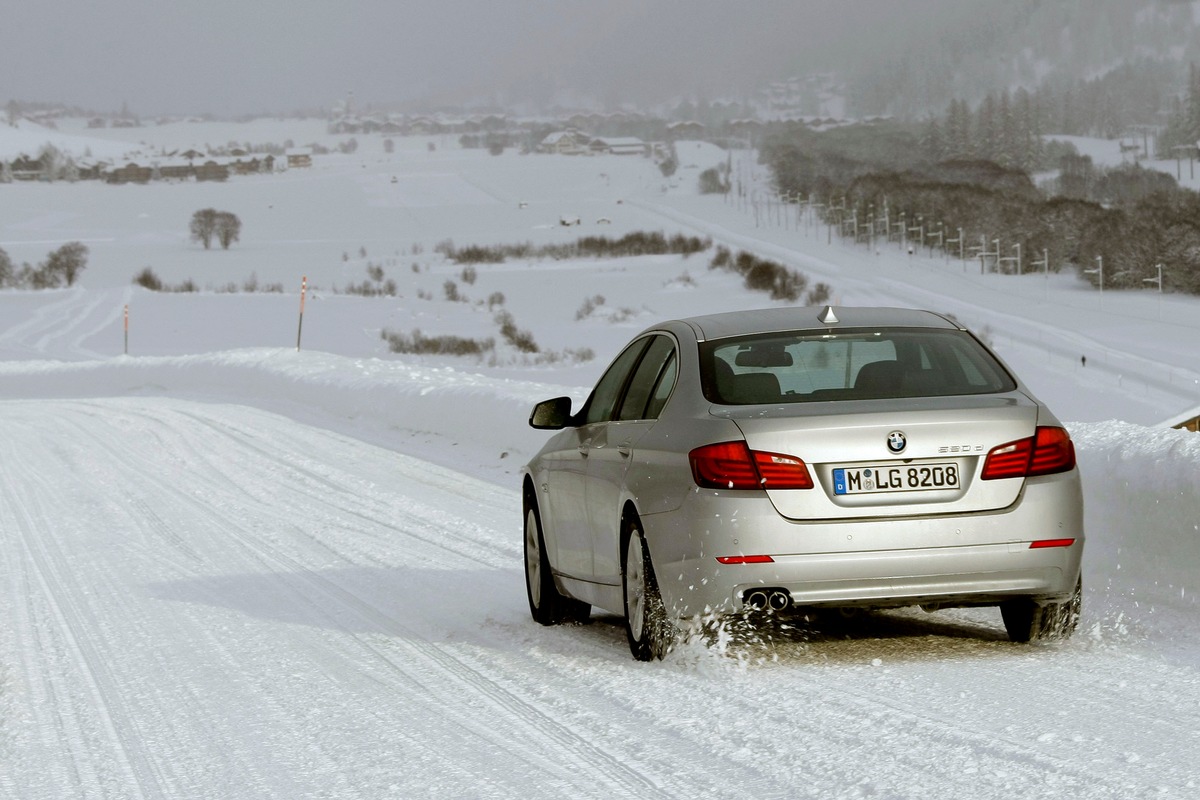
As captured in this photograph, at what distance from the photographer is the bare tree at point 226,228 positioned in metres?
166

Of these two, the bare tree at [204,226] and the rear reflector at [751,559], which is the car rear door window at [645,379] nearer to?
the rear reflector at [751,559]

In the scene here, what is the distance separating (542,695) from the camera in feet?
20.9

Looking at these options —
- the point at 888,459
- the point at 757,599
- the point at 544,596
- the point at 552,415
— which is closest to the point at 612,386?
the point at 552,415

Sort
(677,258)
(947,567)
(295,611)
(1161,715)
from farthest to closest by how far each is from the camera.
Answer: (677,258), (295,611), (947,567), (1161,715)

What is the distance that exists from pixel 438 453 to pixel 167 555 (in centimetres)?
749

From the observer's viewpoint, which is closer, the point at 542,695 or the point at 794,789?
the point at 794,789

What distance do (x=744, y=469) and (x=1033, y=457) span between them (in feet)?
3.71

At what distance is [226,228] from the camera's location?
167 m

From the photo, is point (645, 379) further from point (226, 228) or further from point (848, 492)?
point (226, 228)

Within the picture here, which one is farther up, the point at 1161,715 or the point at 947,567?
the point at 947,567

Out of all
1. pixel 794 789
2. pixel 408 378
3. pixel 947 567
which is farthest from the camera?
pixel 408 378

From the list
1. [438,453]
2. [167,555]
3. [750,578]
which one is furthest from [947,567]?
[438,453]

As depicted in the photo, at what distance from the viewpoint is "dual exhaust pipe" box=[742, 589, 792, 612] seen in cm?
621

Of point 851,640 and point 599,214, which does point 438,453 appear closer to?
point 851,640
